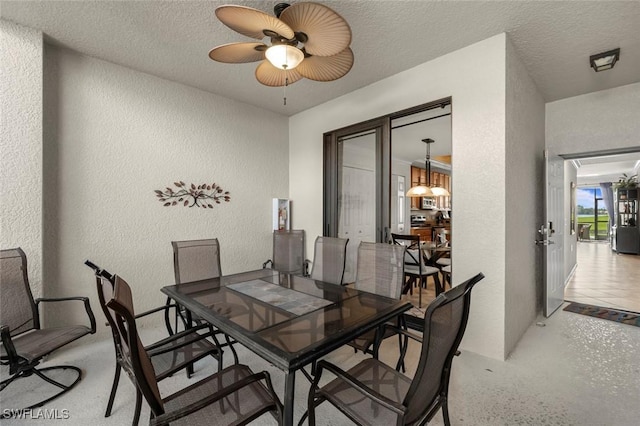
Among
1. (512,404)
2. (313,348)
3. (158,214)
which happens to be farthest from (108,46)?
(512,404)

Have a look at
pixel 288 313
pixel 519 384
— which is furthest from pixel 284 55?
pixel 519 384

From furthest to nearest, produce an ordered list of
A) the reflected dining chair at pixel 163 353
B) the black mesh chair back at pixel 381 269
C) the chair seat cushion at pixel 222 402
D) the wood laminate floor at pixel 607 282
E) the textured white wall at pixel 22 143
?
the wood laminate floor at pixel 607 282 < the textured white wall at pixel 22 143 < the black mesh chair back at pixel 381 269 < the reflected dining chair at pixel 163 353 < the chair seat cushion at pixel 222 402

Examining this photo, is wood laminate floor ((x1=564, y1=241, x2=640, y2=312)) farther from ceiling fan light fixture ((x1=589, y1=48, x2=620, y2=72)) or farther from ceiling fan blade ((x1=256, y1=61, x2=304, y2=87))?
ceiling fan blade ((x1=256, y1=61, x2=304, y2=87))

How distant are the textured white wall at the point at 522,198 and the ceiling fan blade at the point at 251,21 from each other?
6.63 feet

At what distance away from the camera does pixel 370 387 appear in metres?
1.36

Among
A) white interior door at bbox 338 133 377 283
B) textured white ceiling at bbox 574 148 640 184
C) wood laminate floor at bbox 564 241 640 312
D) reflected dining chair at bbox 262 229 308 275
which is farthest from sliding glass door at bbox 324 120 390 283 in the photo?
textured white ceiling at bbox 574 148 640 184

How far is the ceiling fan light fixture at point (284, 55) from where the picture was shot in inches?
66.4

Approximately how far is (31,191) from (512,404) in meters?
4.06

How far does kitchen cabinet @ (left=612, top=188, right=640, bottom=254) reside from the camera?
293 inches

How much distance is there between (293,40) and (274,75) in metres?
0.45

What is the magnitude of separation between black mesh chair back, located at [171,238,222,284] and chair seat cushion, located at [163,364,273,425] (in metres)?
1.28

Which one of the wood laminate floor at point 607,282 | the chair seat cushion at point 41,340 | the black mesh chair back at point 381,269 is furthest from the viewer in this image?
the wood laminate floor at point 607,282

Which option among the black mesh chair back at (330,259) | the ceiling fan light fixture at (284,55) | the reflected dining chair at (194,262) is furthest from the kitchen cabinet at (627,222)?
the reflected dining chair at (194,262)

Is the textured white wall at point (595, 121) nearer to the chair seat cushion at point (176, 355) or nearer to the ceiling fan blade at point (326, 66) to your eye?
the ceiling fan blade at point (326, 66)
